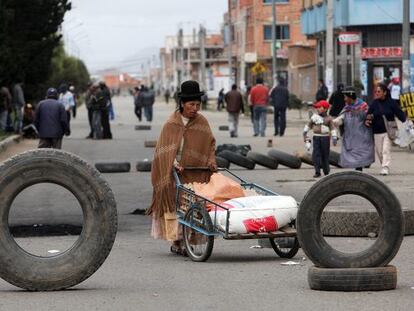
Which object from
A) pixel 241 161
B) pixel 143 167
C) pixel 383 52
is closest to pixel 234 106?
pixel 241 161

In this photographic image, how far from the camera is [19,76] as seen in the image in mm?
41594

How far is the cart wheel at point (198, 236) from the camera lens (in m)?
12.1

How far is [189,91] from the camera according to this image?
12820 millimetres

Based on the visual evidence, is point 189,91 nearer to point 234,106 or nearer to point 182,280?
point 182,280

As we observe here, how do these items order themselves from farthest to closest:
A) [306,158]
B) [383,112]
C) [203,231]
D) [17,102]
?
[17,102] < [306,158] < [383,112] < [203,231]

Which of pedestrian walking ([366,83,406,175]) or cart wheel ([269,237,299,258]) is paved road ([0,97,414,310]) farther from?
pedestrian walking ([366,83,406,175])

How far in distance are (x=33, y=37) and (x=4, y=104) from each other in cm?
705

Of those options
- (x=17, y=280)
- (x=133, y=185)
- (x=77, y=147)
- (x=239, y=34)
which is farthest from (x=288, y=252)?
(x=239, y=34)

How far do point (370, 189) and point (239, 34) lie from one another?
113 metres

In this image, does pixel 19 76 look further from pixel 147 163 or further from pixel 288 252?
pixel 288 252

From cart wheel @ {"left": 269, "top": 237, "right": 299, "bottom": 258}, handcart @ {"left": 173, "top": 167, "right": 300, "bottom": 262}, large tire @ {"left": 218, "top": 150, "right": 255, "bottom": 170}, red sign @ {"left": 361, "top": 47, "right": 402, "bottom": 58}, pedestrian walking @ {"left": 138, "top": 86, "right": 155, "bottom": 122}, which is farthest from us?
red sign @ {"left": 361, "top": 47, "right": 402, "bottom": 58}

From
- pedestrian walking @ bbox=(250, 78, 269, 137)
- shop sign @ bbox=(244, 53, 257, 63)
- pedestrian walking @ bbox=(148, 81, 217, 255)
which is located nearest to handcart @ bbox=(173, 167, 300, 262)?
pedestrian walking @ bbox=(148, 81, 217, 255)

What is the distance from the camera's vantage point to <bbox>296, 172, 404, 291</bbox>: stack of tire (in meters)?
9.91

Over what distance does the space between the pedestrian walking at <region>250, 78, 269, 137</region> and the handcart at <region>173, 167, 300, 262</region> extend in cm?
2825
